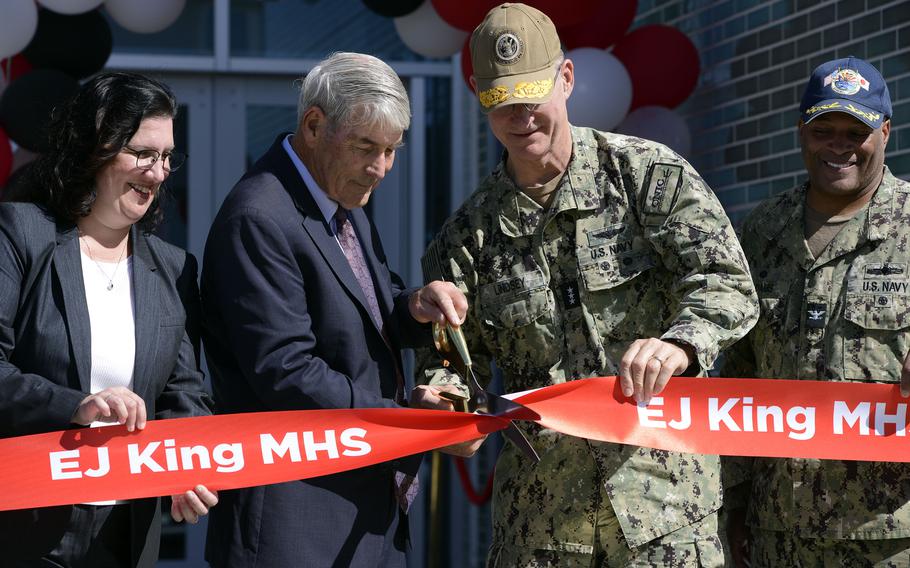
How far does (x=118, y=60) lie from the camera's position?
7.55 m

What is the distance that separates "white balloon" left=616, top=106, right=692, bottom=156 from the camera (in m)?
5.62

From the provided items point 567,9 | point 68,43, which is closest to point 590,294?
point 567,9

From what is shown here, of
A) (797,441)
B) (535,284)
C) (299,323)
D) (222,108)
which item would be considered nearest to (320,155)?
(299,323)

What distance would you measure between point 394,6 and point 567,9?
102cm

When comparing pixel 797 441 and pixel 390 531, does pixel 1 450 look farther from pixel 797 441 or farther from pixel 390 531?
pixel 797 441

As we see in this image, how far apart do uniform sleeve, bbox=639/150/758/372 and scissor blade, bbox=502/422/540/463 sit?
45 centimetres

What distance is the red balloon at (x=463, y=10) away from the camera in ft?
17.6

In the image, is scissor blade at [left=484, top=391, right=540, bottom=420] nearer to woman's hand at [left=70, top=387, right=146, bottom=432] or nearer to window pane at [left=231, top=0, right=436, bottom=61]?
woman's hand at [left=70, top=387, right=146, bottom=432]

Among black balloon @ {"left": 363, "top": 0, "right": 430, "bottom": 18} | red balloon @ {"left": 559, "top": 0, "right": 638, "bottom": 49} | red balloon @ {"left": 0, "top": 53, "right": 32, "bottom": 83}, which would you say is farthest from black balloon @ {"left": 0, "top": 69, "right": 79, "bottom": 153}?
red balloon @ {"left": 559, "top": 0, "right": 638, "bottom": 49}

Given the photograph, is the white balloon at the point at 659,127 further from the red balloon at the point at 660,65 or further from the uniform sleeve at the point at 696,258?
the uniform sleeve at the point at 696,258

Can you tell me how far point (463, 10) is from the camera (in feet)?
17.7

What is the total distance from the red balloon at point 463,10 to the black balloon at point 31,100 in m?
1.79

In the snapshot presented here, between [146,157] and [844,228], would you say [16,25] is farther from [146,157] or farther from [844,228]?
[844,228]

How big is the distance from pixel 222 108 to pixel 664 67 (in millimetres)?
3280
